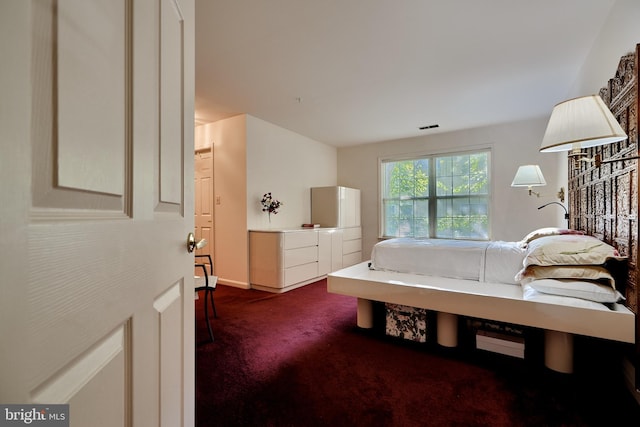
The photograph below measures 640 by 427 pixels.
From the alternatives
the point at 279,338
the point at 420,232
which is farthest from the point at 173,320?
the point at 420,232

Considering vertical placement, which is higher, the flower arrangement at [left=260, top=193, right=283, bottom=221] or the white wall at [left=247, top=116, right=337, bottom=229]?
the white wall at [left=247, top=116, right=337, bottom=229]

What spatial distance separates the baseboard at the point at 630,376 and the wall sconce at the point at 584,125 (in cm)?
118

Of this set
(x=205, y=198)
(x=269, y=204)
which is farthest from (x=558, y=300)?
(x=205, y=198)

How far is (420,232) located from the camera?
5.10 meters

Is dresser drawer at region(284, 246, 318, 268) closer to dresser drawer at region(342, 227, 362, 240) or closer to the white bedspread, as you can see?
dresser drawer at region(342, 227, 362, 240)

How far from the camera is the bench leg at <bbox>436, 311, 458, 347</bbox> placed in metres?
2.16

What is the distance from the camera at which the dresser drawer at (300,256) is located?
12.4 ft

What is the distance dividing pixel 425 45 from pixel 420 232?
11.1 feet

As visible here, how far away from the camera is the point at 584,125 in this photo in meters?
1.40

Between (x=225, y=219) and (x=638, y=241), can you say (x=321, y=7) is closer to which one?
(x=638, y=241)

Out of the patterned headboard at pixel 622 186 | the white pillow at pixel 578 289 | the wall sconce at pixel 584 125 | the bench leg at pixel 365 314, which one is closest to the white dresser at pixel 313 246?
the bench leg at pixel 365 314

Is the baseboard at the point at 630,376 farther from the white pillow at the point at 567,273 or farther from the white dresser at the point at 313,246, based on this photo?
the white dresser at the point at 313,246

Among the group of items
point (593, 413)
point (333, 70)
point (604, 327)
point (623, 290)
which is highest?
point (333, 70)

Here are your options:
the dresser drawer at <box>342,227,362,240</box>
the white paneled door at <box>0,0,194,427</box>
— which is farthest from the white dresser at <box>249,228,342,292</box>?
the white paneled door at <box>0,0,194,427</box>
